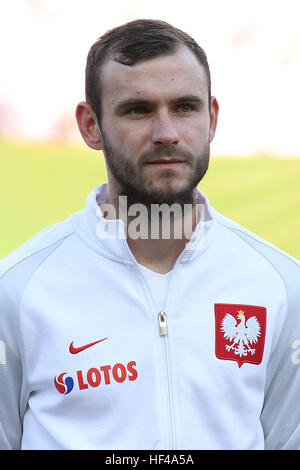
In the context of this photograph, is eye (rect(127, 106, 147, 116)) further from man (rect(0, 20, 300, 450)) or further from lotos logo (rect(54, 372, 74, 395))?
lotos logo (rect(54, 372, 74, 395))

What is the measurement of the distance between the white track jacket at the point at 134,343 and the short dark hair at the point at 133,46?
401 millimetres

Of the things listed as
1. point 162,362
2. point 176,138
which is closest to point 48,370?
point 162,362

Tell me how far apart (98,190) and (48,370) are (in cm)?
64

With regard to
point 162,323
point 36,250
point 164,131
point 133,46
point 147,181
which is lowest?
point 162,323

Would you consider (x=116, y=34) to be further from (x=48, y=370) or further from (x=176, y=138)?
(x=48, y=370)

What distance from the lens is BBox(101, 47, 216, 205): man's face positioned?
225 cm

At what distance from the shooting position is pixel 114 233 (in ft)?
7.85

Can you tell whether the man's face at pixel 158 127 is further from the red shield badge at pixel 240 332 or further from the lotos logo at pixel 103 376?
the lotos logo at pixel 103 376

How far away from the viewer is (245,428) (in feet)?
7.66

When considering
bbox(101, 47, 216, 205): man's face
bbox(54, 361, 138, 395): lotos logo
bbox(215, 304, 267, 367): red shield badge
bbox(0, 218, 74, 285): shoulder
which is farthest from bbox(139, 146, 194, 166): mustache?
bbox(54, 361, 138, 395): lotos logo

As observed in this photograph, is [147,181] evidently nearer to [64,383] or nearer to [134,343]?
[134,343]

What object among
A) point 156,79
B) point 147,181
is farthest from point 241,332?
point 156,79

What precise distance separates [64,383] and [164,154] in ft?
2.44

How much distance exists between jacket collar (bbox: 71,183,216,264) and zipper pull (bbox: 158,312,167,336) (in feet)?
0.63
